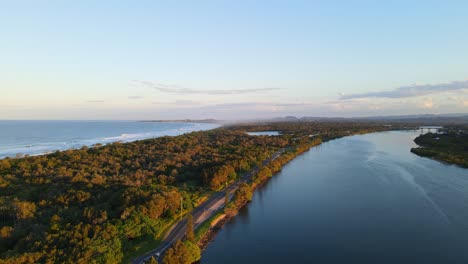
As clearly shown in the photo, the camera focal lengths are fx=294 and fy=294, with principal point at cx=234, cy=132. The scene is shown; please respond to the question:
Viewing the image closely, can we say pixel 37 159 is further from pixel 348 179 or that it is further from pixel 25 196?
pixel 348 179

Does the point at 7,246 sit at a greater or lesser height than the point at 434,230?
greater

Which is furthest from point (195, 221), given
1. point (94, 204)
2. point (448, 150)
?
point (448, 150)

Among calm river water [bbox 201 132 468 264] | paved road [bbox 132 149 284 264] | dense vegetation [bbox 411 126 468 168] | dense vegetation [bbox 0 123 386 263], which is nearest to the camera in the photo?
dense vegetation [bbox 0 123 386 263]

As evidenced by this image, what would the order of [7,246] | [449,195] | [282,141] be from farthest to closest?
1. [282,141]
2. [449,195]
3. [7,246]

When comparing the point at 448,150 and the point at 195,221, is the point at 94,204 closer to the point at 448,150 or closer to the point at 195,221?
the point at 195,221

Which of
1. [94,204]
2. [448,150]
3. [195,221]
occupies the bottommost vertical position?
[195,221]

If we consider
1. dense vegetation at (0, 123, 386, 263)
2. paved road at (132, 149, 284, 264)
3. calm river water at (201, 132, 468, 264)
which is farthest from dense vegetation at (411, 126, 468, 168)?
paved road at (132, 149, 284, 264)

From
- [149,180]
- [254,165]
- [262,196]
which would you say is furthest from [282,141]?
[149,180]

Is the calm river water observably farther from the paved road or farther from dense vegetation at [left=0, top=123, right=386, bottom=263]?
dense vegetation at [left=0, top=123, right=386, bottom=263]

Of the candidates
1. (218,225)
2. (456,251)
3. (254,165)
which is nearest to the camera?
(456,251)
